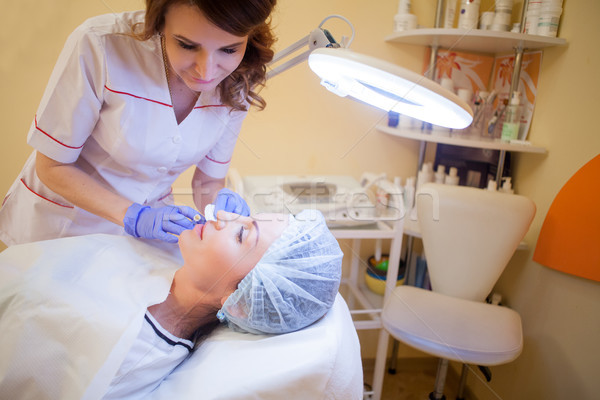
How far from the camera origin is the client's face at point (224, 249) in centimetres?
98

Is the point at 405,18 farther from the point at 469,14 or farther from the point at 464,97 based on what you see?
the point at 464,97

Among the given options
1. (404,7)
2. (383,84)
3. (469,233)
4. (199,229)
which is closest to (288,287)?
(199,229)

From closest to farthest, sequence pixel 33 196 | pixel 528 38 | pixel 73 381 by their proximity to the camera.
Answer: pixel 73 381
pixel 33 196
pixel 528 38

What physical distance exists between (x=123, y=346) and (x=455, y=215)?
130 centimetres

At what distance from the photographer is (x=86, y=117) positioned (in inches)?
36.8

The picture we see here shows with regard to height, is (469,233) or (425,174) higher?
(425,174)

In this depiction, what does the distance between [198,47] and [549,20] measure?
1423 millimetres

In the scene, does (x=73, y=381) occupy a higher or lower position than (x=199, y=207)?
lower

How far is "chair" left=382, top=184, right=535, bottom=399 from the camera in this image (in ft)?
4.67

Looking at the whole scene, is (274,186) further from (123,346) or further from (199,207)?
(123,346)

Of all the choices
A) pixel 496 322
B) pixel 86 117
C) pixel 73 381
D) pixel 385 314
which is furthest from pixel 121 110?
pixel 496 322

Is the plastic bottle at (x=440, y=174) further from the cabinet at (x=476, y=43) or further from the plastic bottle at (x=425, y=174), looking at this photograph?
the cabinet at (x=476, y=43)

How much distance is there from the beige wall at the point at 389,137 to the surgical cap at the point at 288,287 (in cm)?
101

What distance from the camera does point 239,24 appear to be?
0.78 metres
